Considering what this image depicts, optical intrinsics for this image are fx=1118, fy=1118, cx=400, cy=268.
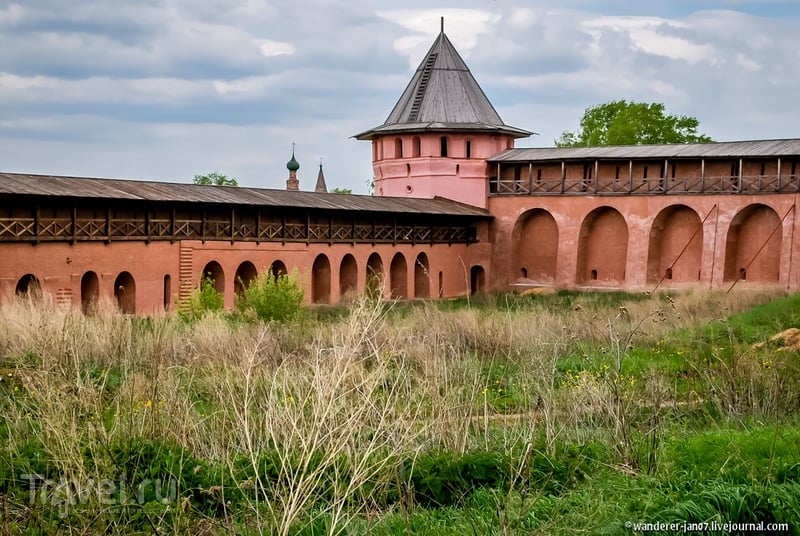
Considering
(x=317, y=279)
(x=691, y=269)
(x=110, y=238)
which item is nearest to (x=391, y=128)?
(x=317, y=279)

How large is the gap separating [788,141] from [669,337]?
1994cm

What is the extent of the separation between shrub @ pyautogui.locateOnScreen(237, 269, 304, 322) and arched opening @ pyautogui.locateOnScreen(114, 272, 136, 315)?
15.7 ft

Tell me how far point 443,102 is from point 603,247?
767 cm

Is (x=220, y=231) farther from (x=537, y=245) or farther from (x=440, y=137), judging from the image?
(x=537, y=245)

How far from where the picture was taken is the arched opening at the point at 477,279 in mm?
39000

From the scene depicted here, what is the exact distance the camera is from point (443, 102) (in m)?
39.8

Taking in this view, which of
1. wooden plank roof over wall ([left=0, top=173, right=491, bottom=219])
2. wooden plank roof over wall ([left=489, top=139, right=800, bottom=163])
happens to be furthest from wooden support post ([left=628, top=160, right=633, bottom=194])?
wooden plank roof over wall ([left=0, top=173, right=491, bottom=219])

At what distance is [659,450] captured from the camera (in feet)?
28.0

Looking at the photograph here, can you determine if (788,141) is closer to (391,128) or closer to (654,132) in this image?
Result: (391,128)

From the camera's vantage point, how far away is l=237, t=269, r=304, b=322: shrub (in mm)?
21812

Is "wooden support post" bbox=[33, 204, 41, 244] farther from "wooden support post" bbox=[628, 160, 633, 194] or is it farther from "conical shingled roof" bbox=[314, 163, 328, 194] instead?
"conical shingled roof" bbox=[314, 163, 328, 194]

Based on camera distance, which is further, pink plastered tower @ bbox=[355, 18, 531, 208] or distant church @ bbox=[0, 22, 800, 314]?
pink plastered tower @ bbox=[355, 18, 531, 208]

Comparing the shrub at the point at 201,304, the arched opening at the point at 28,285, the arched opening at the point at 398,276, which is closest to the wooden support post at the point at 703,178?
the arched opening at the point at 398,276

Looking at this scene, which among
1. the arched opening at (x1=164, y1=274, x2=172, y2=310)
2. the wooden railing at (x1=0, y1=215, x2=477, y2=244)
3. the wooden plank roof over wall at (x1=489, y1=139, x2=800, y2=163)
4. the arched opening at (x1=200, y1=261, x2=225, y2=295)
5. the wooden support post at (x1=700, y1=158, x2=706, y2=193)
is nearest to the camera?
→ the wooden railing at (x1=0, y1=215, x2=477, y2=244)
